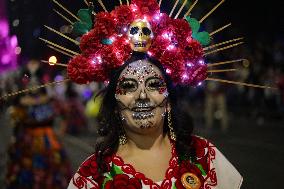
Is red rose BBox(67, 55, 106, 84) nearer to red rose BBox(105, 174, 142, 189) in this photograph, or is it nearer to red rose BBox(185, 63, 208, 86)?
red rose BBox(185, 63, 208, 86)

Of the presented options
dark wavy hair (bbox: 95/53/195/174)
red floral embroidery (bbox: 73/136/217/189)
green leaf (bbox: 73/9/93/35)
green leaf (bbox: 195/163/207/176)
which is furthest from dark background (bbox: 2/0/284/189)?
green leaf (bbox: 195/163/207/176)

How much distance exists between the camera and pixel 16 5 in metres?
4.09

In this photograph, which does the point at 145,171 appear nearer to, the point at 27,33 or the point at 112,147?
the point at 112,147

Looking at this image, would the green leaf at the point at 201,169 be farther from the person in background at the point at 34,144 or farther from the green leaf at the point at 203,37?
the person in background at the point at 34,144

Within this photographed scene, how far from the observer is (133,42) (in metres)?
3.27

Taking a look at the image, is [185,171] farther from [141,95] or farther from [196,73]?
[196,73]

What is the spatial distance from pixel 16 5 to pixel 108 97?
1.27 m

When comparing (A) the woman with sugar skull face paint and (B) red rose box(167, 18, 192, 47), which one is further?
(B) red rose box(167, 18, 192, 47)

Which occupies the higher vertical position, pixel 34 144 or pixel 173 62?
pixel 173 62

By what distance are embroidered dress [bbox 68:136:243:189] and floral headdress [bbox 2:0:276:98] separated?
53 centimetres

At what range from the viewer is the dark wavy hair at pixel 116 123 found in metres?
3.31

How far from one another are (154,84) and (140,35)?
1.06ft

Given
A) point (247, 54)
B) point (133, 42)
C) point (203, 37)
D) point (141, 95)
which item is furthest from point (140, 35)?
point (247, 54)

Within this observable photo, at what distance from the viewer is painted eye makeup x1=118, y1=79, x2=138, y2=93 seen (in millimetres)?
3232
